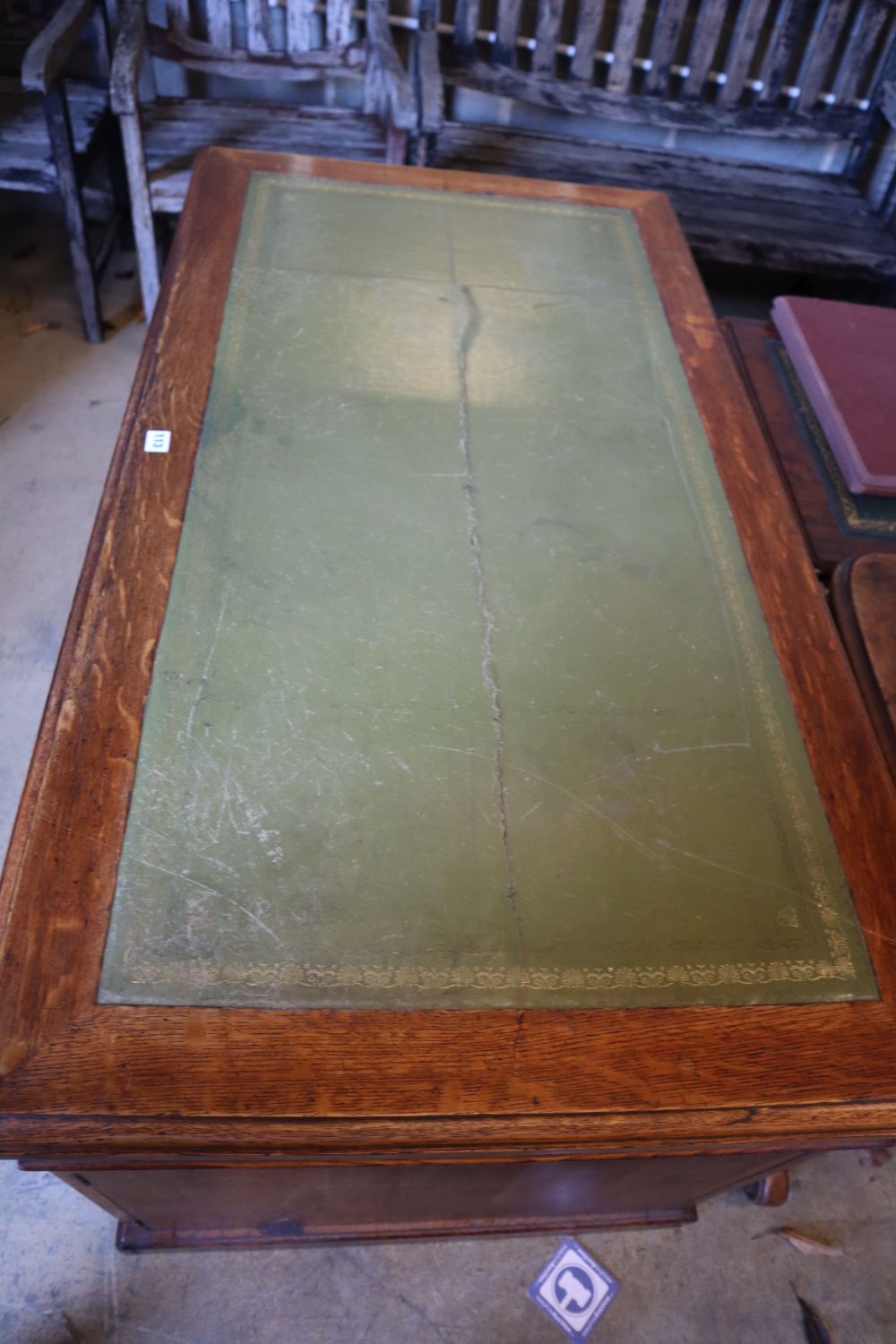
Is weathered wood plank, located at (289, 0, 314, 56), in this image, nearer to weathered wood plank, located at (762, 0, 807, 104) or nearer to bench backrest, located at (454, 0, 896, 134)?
bench backrest, located at (454, 0, 896, 134)

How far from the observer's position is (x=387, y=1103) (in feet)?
3.28

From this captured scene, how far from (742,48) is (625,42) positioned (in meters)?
0.36

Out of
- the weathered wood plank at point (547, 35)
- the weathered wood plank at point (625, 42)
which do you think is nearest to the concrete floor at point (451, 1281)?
the weathered wood plank at point (547, 35)

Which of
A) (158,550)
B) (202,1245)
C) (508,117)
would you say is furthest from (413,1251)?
(508,117)

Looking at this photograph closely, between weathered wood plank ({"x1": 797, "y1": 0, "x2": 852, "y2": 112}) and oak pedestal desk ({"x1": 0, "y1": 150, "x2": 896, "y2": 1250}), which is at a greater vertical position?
weathered wood plank ({"x1": 797, "y1": 0, "x2": 852, "y2": 112})

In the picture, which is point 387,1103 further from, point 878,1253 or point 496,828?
point 878,1253

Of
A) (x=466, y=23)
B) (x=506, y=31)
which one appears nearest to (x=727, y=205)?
(x=506, y=31)

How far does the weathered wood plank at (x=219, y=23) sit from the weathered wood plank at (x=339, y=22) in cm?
30

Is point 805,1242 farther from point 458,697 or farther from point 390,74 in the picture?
point 390,74

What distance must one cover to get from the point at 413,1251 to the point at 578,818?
3.04ft

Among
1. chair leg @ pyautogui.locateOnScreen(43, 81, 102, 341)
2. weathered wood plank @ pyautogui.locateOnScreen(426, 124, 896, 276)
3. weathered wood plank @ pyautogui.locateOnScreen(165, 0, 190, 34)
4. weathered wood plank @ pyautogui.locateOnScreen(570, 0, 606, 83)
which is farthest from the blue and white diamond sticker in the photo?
weathered wood plank @ pyautogui.locateOnScreen(165, 0, 190, 34)

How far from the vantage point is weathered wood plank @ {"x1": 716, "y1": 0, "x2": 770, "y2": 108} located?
9.54 feet

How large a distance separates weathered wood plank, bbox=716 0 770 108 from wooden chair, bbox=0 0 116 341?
75.7 inches

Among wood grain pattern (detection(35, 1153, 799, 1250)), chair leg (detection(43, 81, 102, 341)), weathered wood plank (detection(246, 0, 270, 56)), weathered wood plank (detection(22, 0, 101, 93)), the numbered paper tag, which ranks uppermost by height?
weathered wood plank (detection(22, 0, 101, 93))
